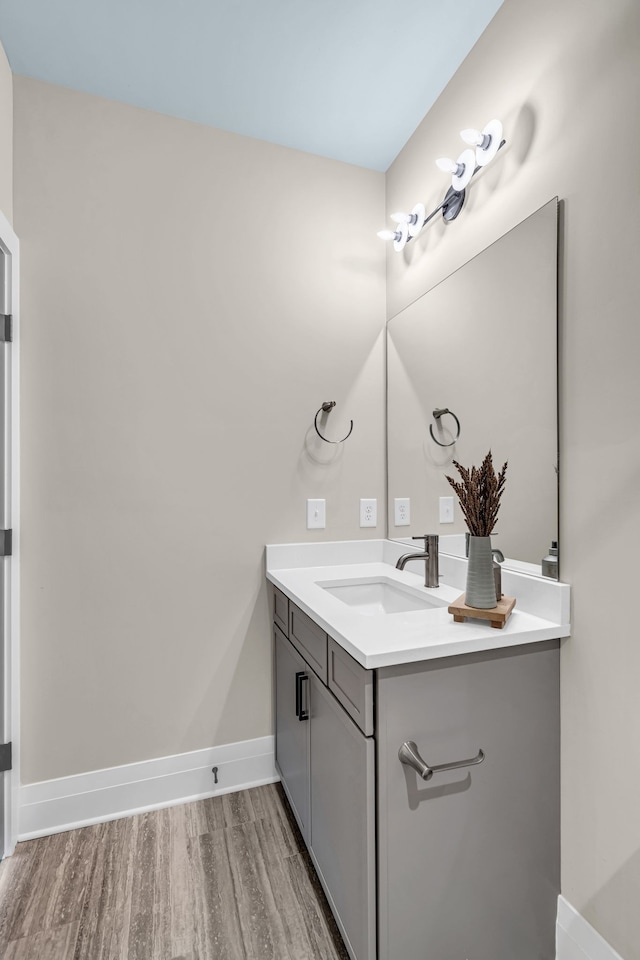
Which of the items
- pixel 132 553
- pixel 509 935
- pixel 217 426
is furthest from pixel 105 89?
pixel 509 935

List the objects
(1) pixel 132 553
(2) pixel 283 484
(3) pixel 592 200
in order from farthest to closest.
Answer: (2) pixel 283 484 → (1) pixel 132 553 → (3) pixel 592 200

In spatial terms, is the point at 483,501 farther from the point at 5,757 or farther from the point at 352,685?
the point at 5,757

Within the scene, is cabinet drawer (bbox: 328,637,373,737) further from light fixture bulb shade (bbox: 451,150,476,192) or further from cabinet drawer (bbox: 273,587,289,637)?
light fixture bulb shade (bbox: 451,150,476,192)

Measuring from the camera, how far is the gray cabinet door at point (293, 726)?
151 cm

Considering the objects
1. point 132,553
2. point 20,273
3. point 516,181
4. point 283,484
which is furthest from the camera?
point 283,484

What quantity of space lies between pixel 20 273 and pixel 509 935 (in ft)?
7.86

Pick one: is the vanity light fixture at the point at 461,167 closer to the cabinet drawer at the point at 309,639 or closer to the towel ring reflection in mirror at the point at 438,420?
the towel ring reflection in mirror at the point at 438,420

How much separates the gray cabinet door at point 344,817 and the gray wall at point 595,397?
49 cm

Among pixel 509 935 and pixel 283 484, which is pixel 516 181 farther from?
pixel 509 935

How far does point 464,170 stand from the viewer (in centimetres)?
155

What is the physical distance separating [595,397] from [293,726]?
1.38 meters

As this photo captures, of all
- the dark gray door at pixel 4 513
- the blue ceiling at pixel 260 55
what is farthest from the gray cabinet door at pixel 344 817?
the blue ceiling at pixel 260 55

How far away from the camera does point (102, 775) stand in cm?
173

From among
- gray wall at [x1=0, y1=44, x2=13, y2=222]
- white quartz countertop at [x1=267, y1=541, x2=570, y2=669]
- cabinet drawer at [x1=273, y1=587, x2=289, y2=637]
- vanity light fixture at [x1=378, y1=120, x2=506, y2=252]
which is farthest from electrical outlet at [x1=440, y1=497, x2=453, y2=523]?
gray wall at [x1=0, y1=44, x2=13, y2=222]
